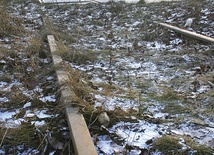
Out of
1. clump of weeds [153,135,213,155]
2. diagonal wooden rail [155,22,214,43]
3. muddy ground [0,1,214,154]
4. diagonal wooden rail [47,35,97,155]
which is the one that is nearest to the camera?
diagonal wooden rail [47,35,97,155]

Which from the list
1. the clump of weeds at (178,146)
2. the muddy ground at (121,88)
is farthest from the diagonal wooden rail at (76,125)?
the clump of weeds at (178,146)

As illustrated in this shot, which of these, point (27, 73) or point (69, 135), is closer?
point (69, 135)

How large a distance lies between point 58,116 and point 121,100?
0.71m

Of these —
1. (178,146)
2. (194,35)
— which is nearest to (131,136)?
(178,146)

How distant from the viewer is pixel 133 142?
82.8 inches

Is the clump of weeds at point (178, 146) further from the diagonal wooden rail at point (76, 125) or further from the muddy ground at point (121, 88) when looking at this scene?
the diagonal wooden rail at point (76, 125)

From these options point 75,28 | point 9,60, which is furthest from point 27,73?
point 75,28

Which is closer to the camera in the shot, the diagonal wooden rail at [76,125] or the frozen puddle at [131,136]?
the diagonal wooden rail at [76,125]

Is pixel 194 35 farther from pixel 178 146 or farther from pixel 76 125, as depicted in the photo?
pixel 76 125

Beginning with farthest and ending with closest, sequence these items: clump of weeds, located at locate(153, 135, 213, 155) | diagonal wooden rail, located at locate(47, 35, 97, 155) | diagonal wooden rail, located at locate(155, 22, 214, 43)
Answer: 1. diagonal wooden rail, located at locate(155, 22, 214, 43)
2. clump of weeds, located at locate(153, 135, 213, 155)
3. diagonal wooden rail, located at locate(47, 35, 97, 155)

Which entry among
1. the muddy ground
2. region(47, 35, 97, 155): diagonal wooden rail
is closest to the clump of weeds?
the muddy ground

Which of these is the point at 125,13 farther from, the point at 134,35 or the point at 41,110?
the point at 41,110

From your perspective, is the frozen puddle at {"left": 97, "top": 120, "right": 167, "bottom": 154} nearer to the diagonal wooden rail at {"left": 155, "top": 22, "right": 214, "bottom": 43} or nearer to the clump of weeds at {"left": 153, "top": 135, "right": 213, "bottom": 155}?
the clump of weeds at {"left": 153, "top": 135, "right": 213, "bottom": 155}

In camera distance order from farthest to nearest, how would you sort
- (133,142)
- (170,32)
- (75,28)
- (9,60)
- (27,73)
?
(75,28), (170,32), (9,60), (27,73), (133,142)
